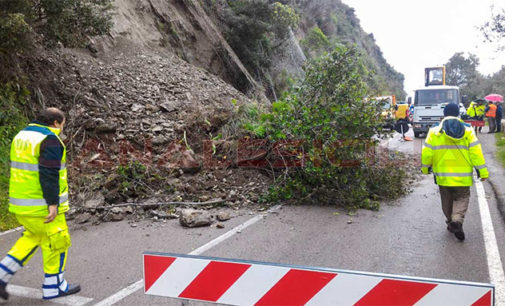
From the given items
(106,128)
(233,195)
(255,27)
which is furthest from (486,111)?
(106,128)

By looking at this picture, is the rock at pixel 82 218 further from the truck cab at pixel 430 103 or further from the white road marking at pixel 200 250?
the truck cab at pixel 430 103

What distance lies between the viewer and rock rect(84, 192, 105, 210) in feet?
22.2

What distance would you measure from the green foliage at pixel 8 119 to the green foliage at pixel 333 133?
4.87 m

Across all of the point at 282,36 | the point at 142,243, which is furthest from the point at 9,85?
the point at 282,36

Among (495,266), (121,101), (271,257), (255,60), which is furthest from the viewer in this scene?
(255,60)

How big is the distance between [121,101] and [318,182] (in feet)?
19.3

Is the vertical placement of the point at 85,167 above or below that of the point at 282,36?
below

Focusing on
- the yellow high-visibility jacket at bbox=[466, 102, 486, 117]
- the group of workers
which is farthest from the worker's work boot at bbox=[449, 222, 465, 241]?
the yellow high-visibility jacket at bbox=[466, 102, 486, 117]

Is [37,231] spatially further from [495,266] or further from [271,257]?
[495,266]

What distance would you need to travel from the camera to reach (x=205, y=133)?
948 cm

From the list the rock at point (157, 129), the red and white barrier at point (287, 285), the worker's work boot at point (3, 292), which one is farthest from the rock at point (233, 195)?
the red and white barrier at point (287, 285)

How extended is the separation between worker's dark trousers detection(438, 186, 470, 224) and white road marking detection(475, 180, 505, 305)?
450 millimetres

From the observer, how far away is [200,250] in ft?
17.2

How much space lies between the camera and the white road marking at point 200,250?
388cm
